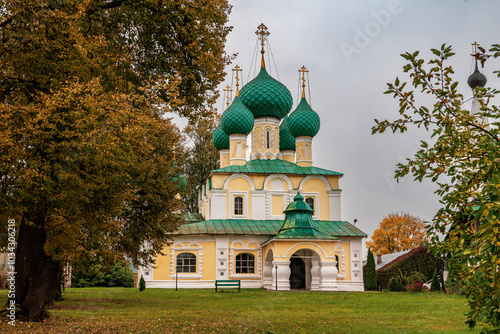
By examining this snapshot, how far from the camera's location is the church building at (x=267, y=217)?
27625 mm

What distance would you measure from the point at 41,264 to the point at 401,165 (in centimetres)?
855

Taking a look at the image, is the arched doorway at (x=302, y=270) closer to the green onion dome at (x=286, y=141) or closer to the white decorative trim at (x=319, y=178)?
the white decorative trim at (x=319, y=178)

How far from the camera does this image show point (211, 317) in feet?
40.1

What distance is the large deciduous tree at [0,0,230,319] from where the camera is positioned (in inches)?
337

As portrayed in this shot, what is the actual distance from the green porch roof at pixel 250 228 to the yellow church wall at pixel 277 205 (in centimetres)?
62

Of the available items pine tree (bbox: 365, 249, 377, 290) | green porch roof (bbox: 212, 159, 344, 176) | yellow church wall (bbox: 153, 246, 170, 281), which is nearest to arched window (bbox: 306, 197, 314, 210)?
green porch roof (bbox: 212, 159, 344, 176)

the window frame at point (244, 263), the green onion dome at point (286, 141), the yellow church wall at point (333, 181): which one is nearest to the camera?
the window frame at point (244, 263)

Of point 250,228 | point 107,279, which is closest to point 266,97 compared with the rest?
point 250,228

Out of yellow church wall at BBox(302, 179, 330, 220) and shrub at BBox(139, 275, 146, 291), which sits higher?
yellow church wall at BBox(302, 179, 330, 220)

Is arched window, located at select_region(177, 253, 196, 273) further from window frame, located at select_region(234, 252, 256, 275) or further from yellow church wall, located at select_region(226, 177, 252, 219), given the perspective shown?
yellow church wall, located at select_region(226, 177, 252, 219)

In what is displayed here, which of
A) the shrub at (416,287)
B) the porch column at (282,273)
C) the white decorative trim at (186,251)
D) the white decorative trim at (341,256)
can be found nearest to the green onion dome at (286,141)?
the white decorative trim at (341,256)

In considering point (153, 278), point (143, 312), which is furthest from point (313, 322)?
point (153, 278)

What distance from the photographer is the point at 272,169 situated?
32.6 m

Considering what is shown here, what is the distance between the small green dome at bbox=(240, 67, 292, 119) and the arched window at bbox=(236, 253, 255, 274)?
9.62 m
